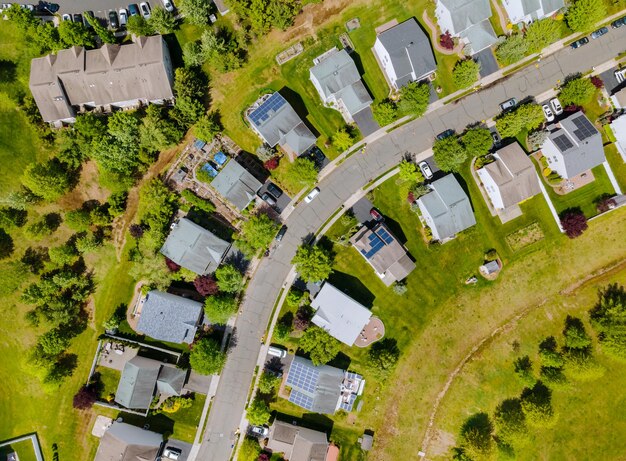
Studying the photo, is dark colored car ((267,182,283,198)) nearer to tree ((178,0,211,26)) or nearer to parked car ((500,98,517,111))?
tree ((178,0,211,26))

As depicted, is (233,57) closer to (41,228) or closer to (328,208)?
(328,208)

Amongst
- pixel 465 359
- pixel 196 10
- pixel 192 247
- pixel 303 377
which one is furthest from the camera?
pixel 465 359

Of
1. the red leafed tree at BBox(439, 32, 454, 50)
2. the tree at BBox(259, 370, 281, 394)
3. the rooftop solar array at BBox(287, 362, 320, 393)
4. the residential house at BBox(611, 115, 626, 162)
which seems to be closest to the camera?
the rooftop solar array at BBox(287, 362, 320, 393)

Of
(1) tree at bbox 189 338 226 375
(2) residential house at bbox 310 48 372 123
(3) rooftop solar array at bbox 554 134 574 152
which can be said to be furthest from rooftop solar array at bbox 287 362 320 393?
(3) rooftop solar array at bbox 554 134 574 152

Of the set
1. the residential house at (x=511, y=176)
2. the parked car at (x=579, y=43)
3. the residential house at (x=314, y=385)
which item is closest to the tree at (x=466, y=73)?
the residential house at (x=511, y=176)

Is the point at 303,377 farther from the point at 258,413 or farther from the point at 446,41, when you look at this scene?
the point at 446,41

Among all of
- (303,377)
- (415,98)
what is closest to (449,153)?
(415,98)
